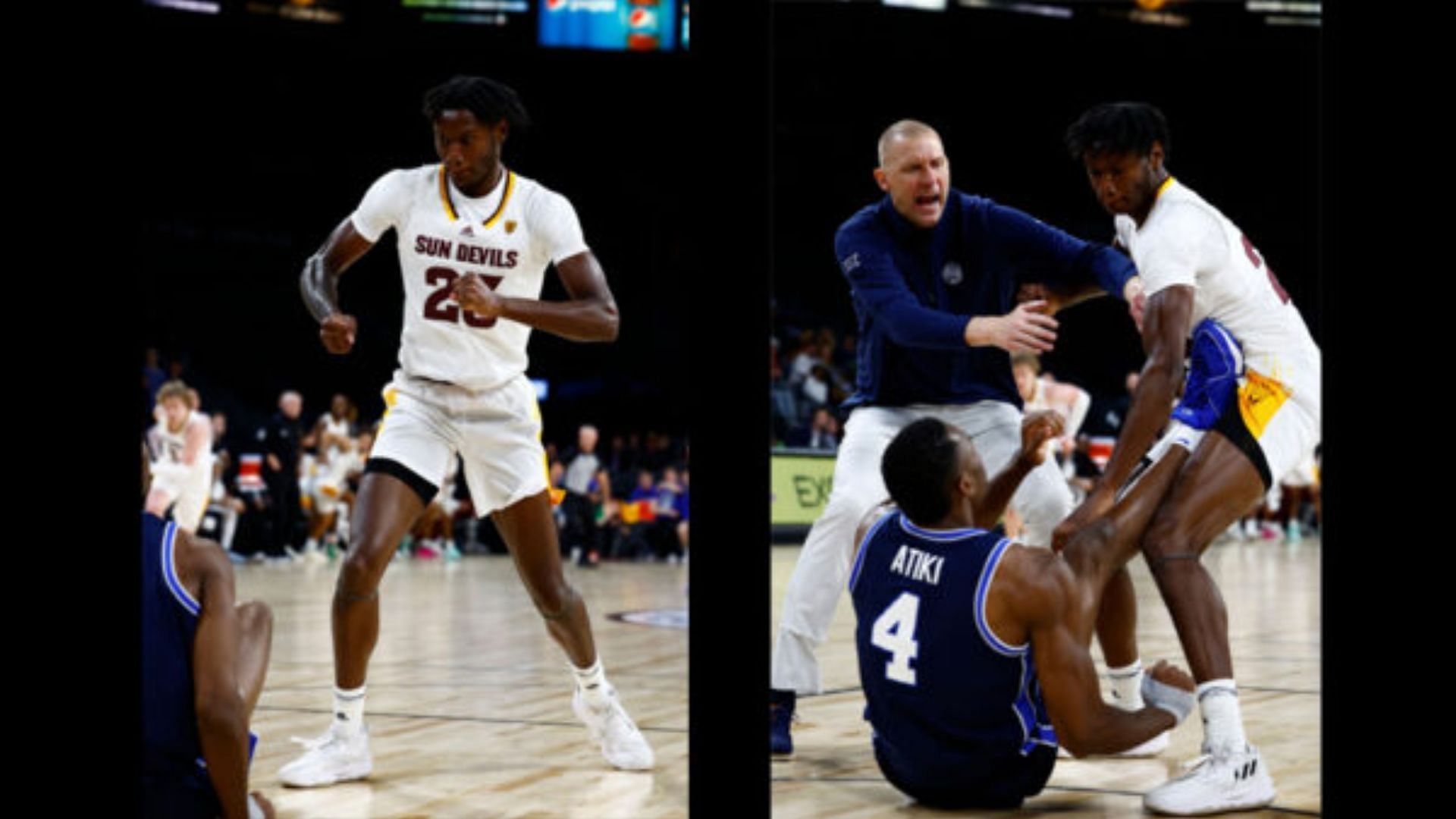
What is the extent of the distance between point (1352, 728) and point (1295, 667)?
5.78 metres

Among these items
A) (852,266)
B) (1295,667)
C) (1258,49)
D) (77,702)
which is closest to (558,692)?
(852,266)

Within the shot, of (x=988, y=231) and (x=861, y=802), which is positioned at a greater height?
(x=988, y=231)

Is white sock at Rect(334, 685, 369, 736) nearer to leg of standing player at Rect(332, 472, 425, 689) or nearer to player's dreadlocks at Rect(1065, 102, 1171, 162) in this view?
leg of standing player at Rect(332, 472, 425, 689)

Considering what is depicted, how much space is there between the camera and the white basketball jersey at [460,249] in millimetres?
4695

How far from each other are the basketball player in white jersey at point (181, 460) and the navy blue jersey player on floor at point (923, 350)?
24.1 ft

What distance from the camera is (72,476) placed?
1.50m

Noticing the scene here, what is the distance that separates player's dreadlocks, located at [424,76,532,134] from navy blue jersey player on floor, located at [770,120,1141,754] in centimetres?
108

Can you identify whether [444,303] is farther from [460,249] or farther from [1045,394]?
[1045,394]

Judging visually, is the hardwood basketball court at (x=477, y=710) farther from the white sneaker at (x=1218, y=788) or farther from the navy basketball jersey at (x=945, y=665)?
the white sneaker at (x=1218, y=788)

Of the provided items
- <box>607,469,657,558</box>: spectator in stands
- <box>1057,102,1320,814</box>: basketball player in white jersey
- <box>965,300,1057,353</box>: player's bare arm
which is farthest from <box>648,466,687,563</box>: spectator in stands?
<box>1057,102,1320,814</box>: basketball player in white jersey

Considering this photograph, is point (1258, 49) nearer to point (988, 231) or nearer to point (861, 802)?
point (988, 231)

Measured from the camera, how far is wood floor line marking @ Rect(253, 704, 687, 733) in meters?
5.37

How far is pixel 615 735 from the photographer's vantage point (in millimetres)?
4594

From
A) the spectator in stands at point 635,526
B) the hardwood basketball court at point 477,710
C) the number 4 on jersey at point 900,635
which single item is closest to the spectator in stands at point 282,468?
the spectator in stands at point 635,526
